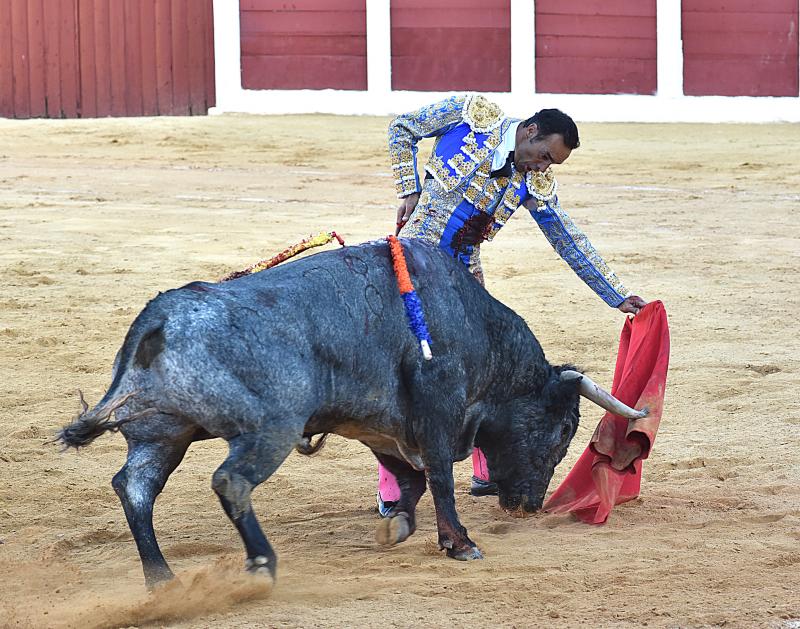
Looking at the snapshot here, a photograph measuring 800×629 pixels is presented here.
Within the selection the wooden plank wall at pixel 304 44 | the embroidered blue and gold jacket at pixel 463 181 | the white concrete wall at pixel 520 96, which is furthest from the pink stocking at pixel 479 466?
the wooden plank wall at pixel 304 44

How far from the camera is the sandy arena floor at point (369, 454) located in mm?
2850

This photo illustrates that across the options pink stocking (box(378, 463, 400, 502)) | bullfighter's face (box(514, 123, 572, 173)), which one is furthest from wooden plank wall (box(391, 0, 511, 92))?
pink stocking (box(378, 463, 400, 502))

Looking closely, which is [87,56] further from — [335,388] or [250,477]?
[250,477]

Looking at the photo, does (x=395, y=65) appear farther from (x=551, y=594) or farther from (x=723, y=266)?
(x=551, y=594)

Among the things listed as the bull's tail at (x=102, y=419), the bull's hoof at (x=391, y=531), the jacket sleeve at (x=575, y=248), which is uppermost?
the jacket sleeve at (x=575, y=248)

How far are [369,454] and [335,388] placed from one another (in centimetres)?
128

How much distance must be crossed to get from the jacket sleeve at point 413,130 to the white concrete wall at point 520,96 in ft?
29.2

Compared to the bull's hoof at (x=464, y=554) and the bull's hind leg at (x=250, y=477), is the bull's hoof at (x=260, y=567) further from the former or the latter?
the bull's hoof at (x=464, y=554)

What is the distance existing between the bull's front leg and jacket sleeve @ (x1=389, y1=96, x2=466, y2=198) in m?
0.78

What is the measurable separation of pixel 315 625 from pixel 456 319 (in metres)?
0.87

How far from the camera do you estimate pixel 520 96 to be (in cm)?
1252

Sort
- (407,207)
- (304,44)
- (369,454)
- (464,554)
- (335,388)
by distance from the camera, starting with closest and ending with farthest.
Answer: (335,388) < (464,554) < (407,207) < (369,454) < (304,44)

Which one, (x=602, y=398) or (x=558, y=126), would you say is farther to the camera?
(x=602, y=398)

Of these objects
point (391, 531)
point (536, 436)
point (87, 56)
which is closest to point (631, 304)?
point (536, 436)
